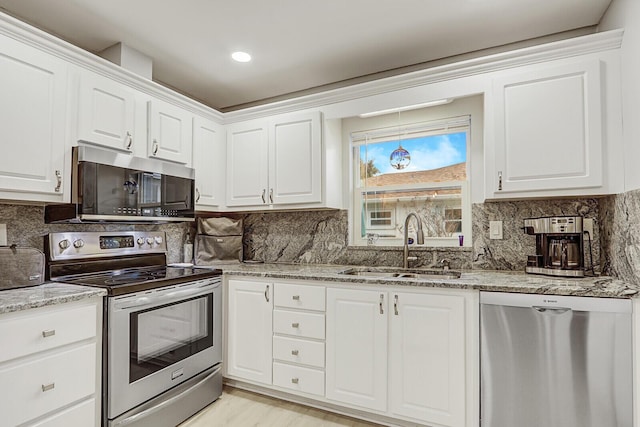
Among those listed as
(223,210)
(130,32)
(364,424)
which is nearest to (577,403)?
(364,424)

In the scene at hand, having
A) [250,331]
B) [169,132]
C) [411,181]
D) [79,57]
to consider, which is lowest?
[250,331]

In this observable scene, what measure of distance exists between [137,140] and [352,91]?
5.09 ft

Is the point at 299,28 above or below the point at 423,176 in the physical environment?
above

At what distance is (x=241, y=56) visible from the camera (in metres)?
2.57

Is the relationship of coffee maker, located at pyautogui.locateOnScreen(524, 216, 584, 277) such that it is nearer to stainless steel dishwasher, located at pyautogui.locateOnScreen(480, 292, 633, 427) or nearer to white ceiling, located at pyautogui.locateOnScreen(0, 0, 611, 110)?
stainless steel dishwasher, located at pyautogui.locateOnScreen(480, 292, 633, 427)

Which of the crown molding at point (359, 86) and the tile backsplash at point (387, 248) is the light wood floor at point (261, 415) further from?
the crown molding at point (359, 86)

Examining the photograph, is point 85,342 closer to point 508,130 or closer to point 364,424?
point 364,424

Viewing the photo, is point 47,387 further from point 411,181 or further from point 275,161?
point 411,181

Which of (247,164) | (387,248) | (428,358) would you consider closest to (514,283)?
(428,358)

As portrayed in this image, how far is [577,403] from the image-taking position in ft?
5.49

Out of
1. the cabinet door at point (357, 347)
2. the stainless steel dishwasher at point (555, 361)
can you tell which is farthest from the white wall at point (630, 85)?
the cabinet door at point (357, 347)

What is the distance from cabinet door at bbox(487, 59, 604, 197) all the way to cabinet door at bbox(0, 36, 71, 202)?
2528 mm

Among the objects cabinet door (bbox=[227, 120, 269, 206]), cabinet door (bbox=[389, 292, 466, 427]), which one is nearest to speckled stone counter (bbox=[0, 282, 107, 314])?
cabinet door (bbox=[227, 120, 269, 206])

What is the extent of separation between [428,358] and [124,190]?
2093 mm
